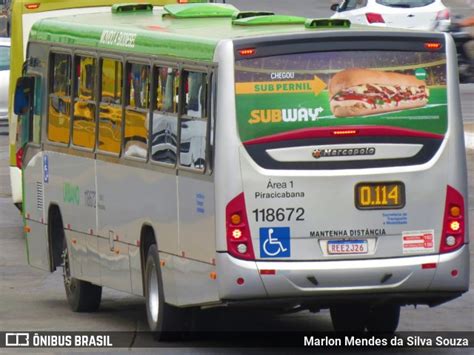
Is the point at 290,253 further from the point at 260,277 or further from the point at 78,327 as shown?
the point at 78,327

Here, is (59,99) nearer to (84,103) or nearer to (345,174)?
(84,103)

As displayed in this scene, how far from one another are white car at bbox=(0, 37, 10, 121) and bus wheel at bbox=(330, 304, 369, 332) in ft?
72.1

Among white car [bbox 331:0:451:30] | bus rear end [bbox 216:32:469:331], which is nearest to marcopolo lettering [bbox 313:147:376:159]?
bus rear end [bbox 216:32:469:331]

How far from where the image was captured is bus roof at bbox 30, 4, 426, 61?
13.4 metres

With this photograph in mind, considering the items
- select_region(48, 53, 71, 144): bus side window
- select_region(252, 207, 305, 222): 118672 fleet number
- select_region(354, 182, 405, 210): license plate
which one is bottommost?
select_region(48, 53, 71, 144): bus side window

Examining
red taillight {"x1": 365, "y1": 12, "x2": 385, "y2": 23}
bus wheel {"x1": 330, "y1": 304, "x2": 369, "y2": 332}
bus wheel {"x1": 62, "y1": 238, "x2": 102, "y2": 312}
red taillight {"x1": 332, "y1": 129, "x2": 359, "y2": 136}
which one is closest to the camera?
red taillight {"x1": 332, "y1": 129, "x2": 359, "y2": 136}

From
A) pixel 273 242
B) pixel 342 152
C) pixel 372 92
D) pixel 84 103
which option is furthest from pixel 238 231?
pixel 84 103

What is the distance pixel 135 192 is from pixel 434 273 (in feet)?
9.22

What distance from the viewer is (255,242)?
12.9 m

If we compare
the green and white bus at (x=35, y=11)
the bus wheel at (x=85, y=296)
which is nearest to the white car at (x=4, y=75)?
the green and white bus at (x=35, y=11)

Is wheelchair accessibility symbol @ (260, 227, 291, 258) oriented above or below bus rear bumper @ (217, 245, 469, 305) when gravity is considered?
above

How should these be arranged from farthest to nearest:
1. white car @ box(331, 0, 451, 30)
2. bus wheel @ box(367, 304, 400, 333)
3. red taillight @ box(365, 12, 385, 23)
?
white car @ box(331, 0, 451, 30)
red taillight @ box(365, 12, 385, 23)
bus wheel @ box(367, 304, 400, 333)

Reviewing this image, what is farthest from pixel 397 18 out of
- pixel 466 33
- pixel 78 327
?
pixel 78 327

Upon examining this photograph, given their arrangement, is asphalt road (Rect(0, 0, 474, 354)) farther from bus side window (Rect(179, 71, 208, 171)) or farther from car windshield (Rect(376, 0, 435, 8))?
car windshield (Rect(376, 0, 435, 8))
